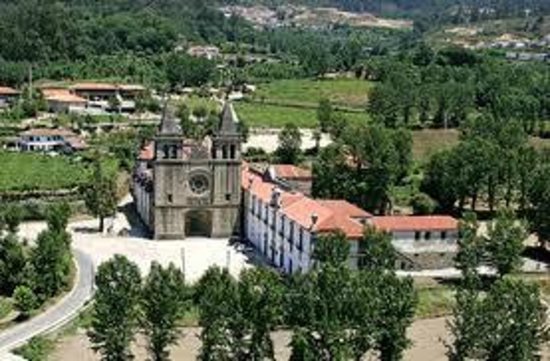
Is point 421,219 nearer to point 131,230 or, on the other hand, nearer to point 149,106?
point 131,230

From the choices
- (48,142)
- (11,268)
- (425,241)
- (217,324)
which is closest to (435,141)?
(48,142)

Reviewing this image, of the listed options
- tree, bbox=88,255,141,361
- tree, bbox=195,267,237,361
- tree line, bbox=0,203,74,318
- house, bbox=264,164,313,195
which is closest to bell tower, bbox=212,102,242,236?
house, bbox=264,164,313,195

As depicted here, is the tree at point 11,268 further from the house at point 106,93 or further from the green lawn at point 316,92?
the green lawn at point 316,92

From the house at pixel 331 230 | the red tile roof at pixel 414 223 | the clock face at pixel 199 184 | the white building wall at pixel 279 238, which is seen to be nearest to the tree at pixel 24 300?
the white building wall at pixel 279 238

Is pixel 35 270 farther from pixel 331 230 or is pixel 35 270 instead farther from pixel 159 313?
pixel 331 230

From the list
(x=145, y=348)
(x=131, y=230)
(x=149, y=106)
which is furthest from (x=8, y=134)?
(x=145, y=348)

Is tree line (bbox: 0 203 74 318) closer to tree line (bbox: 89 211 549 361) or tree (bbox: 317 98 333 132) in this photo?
tree line (bbox: 89 211 549 361)
